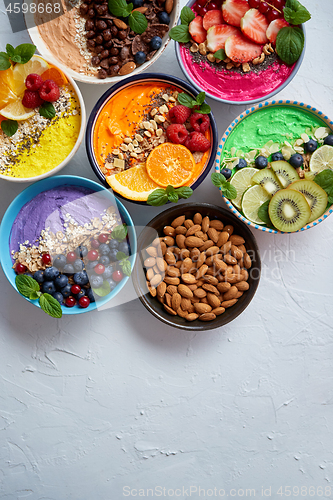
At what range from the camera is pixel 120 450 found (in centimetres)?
196

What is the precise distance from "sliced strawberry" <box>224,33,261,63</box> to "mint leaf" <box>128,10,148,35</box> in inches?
17.6

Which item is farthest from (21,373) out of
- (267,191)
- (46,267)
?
(267,191)

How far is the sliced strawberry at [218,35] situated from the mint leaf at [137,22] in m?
0.35

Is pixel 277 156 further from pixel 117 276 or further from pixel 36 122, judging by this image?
pixel 36 122

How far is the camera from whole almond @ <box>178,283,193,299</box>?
1735 millimetres

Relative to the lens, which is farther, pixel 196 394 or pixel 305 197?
pixel 196 394

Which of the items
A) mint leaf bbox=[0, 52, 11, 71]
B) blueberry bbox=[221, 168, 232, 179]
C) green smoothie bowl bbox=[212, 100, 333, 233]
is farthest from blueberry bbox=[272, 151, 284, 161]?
mint leaf bbox=[0, 52, 11, 71]

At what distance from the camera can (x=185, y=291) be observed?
173 cm

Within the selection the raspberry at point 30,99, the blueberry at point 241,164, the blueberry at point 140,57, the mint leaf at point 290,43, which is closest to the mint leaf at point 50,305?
the raspberry at point 30,99

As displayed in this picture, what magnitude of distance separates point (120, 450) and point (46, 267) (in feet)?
4.10

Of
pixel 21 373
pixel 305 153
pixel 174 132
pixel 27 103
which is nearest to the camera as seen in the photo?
pixel 27 103

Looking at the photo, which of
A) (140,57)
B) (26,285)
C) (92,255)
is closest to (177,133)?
(140,57)

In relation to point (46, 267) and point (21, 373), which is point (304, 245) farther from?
point (21, 373)

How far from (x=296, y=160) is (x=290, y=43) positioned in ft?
2.04
